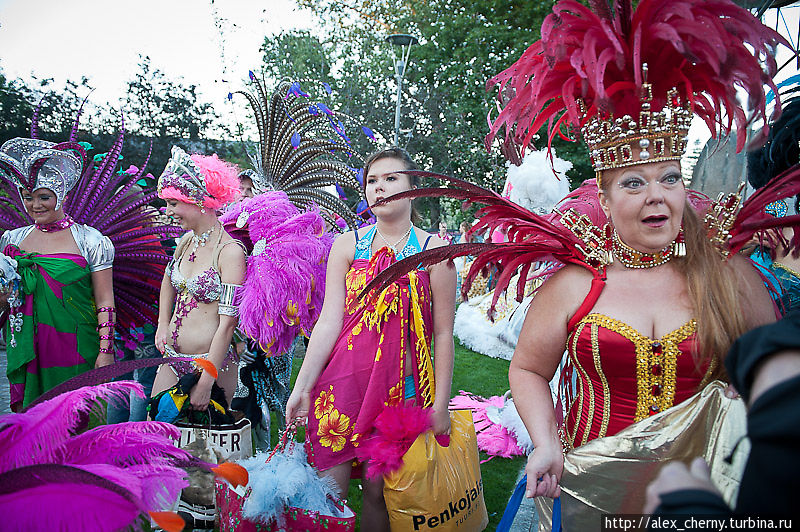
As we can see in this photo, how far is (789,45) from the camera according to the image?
5.17ft

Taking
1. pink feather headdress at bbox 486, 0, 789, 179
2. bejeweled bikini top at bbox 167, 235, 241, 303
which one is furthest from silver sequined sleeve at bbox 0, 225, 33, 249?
pink feather headdress at bbox 486, 0, 789, 179

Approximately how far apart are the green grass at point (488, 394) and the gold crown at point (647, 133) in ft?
8.20

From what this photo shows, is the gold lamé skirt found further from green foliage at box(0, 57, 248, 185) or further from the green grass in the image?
green foliage at box(0, 57, 248, 185)

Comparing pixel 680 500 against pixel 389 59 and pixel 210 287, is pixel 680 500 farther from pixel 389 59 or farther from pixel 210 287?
pixel 389 59

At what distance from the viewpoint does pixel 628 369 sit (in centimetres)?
166

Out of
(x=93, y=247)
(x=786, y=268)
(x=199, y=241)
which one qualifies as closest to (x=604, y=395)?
(x=786, y=268)

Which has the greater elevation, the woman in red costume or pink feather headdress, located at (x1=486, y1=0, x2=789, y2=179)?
pink feather headdress, located at (x1=486, y1=0, x2=789, y2=179)

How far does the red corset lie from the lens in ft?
5.31

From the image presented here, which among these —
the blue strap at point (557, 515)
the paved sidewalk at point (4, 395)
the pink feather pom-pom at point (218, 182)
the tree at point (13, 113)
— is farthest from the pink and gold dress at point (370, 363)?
the tree at point (13, 113)

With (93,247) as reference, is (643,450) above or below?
below

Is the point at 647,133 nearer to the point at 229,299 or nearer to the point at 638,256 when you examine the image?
the point at 638,256

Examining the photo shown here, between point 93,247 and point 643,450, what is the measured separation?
3.51 meters

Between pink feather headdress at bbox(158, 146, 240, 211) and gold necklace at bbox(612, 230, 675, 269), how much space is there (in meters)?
2.60

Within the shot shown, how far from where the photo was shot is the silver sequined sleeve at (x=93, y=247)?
346 cm
